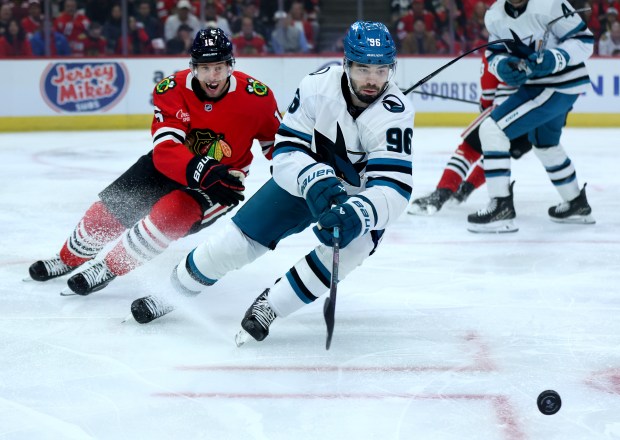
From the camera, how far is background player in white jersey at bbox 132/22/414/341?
2.36 m

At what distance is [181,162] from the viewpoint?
2760 mm

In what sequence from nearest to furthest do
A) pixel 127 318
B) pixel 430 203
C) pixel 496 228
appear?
pixel 127 318
pixel 496 228
pixel 430 203

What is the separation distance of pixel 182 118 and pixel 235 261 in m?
0.57

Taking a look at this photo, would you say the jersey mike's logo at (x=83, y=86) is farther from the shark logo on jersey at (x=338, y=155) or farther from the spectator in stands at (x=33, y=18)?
the shark logo on jersey at (x=338, y=155)

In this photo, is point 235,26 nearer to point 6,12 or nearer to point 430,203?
point 6,12

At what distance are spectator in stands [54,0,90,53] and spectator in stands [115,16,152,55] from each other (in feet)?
1.06

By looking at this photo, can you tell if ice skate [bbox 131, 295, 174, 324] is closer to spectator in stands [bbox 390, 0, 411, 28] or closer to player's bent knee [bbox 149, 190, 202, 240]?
player's bent knee [bbox 149, 190, 202, 240]

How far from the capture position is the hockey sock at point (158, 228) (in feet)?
9.40

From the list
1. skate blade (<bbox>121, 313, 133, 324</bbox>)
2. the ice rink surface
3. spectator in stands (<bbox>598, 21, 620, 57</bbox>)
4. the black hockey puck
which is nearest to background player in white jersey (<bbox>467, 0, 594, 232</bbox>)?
the ice rink surface

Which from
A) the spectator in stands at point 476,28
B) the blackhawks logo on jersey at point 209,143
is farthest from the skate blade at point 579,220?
the spectator in stands at point 476,28

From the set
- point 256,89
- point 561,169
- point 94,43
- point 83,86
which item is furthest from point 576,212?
point 94,43

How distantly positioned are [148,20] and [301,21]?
1.37 metres

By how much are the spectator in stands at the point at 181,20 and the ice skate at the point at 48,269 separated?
573cm

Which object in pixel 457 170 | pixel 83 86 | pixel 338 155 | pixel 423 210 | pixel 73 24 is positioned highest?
pixel 338 155
